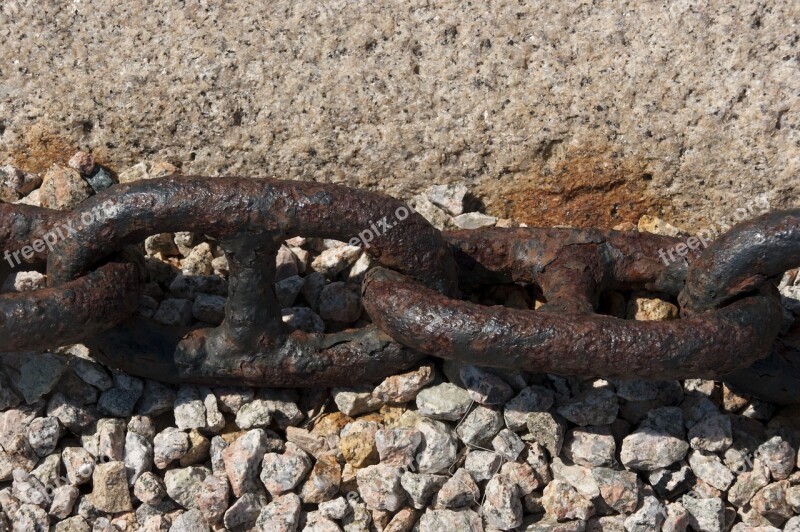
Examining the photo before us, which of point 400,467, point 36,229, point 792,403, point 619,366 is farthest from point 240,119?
point 792,403

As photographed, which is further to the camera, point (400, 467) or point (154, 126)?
point (154, 126)

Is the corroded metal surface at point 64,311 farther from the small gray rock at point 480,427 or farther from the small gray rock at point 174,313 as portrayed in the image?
the small gray rock at point 480,427

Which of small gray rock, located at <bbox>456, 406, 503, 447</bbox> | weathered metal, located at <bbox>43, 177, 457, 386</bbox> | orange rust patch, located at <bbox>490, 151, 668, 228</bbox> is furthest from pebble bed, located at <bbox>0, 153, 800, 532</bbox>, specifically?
orange rust patch, located at <bbox>490, 151, 668, 228</bbox>

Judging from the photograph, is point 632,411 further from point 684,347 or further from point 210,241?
point 210,241

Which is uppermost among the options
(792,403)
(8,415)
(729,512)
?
(8,415)

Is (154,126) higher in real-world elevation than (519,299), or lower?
higher

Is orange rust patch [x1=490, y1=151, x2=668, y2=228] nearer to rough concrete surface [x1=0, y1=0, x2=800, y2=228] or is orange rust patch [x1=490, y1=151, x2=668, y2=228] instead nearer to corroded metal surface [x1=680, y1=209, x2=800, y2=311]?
rough concrete surface [x1=0, y1=0, x2=800, y2=228]

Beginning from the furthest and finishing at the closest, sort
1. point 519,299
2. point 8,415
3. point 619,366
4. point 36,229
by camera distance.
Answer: point 519,299
point 8,415
point 36,229
point 619,366

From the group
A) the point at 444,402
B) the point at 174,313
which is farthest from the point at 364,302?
the point at 174,313

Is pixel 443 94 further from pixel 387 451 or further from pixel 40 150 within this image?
pixel 40 150
